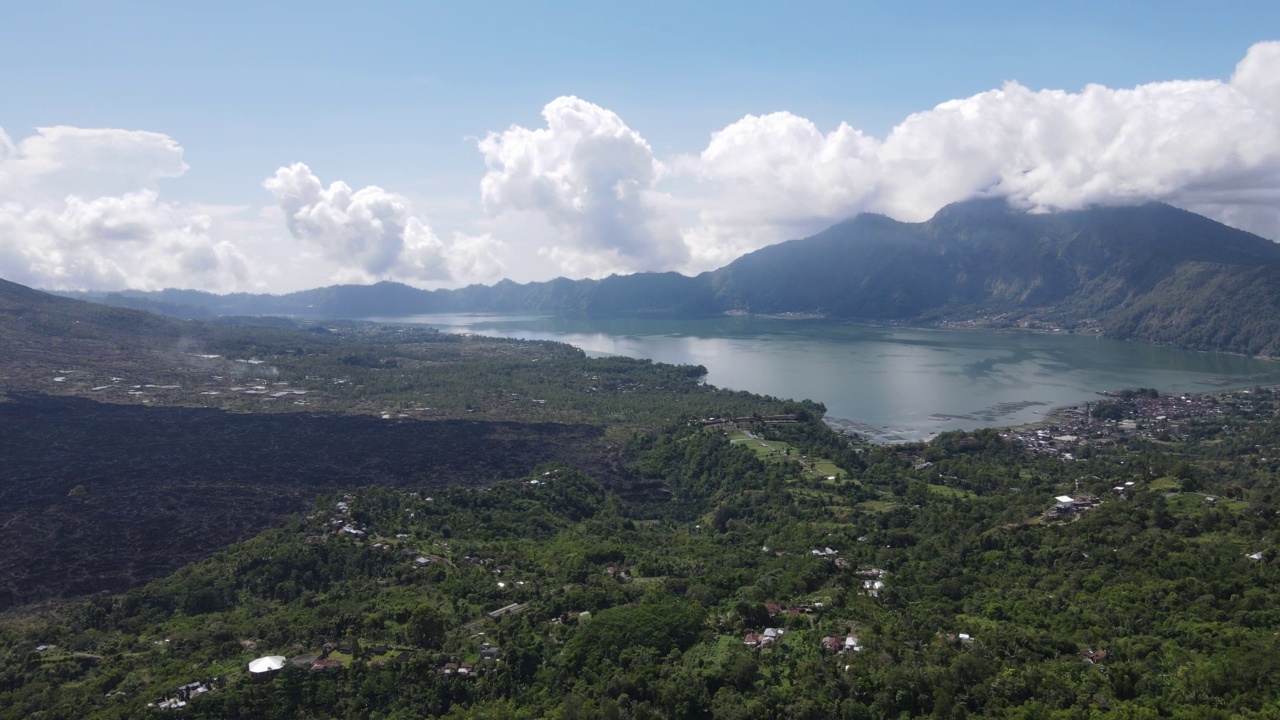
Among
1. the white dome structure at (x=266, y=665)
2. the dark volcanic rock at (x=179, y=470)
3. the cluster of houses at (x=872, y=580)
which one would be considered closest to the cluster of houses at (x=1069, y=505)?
the cluster of houses at (x=872, y=580)

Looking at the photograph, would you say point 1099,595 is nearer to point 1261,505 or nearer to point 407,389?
point 1261,505

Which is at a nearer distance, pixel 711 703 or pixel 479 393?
pixel 711 703

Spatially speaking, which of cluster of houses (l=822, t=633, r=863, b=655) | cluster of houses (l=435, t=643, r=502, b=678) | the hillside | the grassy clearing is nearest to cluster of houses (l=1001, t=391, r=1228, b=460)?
the grassy clearing

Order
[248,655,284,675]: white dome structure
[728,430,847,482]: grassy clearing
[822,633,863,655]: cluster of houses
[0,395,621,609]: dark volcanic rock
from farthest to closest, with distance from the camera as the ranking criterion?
[728,430,847,482]: grassy clearing, [0,395,621,609]: dark volcanic rock, [248,655,284,675]: white dome structure, [822,633,863,655]: cluster of houses

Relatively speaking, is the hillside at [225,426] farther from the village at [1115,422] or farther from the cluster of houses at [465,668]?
the village at [1115,422]

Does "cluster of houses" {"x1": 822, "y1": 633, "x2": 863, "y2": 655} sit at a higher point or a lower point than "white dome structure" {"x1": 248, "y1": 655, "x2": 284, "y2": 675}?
higher

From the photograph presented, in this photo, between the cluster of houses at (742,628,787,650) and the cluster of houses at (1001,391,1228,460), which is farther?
the cluster of houses at (1001,391,1228,460)

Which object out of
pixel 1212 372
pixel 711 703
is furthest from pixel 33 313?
pixel 1212 372

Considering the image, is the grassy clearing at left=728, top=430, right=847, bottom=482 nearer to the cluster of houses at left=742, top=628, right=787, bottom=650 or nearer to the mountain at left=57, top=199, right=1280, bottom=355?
the cluster of houses at left=742, top=628, right=787, bottom=650
